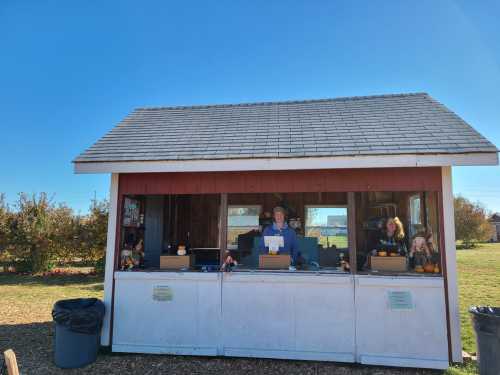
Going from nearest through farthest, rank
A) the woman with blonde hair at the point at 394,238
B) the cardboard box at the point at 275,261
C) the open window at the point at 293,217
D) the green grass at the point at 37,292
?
the cardboard box at the point at 275,261, the woman with blonde hair at the point at 394,238, the green grass at the point at 37,292, the open window at the point at 293,217

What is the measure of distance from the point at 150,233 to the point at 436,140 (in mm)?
5771

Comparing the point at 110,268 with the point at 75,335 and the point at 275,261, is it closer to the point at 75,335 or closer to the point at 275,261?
the point at 75,335

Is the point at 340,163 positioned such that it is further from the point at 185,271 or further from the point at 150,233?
the point at 150,233

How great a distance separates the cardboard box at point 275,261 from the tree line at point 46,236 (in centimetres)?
1048

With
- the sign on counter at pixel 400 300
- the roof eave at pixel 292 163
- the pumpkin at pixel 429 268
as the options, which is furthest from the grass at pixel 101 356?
the roof eave at pixel 292 163

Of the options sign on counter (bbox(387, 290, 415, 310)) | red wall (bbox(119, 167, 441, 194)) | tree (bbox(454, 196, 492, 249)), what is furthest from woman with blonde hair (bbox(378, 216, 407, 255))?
tree (bbox(454, 196, 492, 249))

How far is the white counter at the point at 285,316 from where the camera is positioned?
470cm

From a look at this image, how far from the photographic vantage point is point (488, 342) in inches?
155

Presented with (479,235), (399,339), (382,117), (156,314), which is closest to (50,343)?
(156,314)

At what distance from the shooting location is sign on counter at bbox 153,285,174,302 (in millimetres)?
5207

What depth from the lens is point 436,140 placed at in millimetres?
4957

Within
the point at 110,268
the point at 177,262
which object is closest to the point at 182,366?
the point at 177,262

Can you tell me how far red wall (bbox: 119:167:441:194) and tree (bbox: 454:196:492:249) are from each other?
31847mm

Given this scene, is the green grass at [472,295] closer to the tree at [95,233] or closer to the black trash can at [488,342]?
the black trash can at [488,342]
